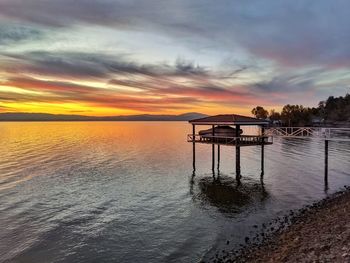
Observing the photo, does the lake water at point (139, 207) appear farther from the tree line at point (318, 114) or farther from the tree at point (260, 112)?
the tree at point (260, 112)

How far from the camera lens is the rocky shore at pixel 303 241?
11891 millimetres

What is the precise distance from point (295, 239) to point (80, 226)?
12.5m

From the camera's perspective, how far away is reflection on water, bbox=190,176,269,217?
2511 cm

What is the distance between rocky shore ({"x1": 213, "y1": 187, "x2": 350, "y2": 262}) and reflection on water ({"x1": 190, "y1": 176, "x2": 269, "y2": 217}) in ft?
15.2

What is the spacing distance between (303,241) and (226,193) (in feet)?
48.4

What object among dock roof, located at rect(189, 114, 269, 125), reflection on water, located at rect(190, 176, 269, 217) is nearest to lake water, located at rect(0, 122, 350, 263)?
reflection on water, located at rect(190, 176, 269, 217)

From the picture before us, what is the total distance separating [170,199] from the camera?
1059 inches

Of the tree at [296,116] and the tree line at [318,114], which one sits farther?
the tree at [296,116]

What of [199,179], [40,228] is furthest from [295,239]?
[199,179]

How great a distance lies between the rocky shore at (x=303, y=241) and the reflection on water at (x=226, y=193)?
4620mm

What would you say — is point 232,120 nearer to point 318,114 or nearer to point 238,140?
point 238,140

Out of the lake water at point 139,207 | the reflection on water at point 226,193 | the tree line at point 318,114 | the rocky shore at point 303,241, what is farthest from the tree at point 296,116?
the rocky shore at point 303,241

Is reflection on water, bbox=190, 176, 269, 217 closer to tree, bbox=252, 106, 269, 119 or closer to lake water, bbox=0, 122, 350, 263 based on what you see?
lake water, bbox=0, 122, 350, 263

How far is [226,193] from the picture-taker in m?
29.0
